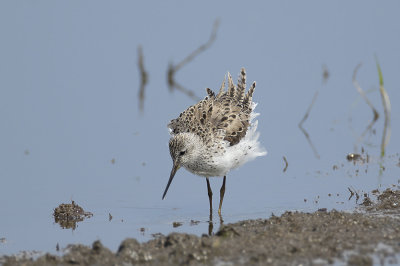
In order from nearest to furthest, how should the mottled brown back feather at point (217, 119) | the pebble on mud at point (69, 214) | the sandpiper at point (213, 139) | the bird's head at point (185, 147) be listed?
the pebble on mud at point (69, 214)
the bird's head at point (185, 147)
the sandpiper at point (213, 139)
the mottled brown back feather at point (217, 119)

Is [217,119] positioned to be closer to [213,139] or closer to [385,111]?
[213,139]

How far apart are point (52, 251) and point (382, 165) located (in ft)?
23.0

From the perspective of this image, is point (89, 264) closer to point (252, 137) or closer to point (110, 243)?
point (110, 243)

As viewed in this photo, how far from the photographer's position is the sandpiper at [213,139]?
36.8 feet

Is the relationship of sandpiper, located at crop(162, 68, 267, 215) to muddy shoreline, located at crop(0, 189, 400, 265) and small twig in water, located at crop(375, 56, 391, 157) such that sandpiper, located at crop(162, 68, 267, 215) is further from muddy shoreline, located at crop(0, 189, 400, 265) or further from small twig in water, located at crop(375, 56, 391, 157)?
small twig in water, located at crop(375, 56, 391, 157)

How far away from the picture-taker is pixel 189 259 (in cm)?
773

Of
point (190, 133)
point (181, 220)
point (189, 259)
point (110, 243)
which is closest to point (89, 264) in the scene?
point (189, 259)

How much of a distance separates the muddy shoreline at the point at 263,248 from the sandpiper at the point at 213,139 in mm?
2385

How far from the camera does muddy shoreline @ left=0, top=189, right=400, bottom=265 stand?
7711 mm

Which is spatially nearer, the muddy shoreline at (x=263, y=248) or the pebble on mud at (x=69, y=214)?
the muddy shoreline at (x=263, y=248)

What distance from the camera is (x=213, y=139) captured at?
1133 centimetres

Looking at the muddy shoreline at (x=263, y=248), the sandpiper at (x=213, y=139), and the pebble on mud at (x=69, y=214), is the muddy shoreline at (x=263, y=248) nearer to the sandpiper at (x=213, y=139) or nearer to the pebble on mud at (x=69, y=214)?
the pebble on mud at (x=69, y=214)

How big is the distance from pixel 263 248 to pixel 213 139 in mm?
3556

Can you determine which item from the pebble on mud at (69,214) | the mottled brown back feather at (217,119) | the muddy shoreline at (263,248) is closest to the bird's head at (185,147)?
the mottled brown back feather at (217,119)
